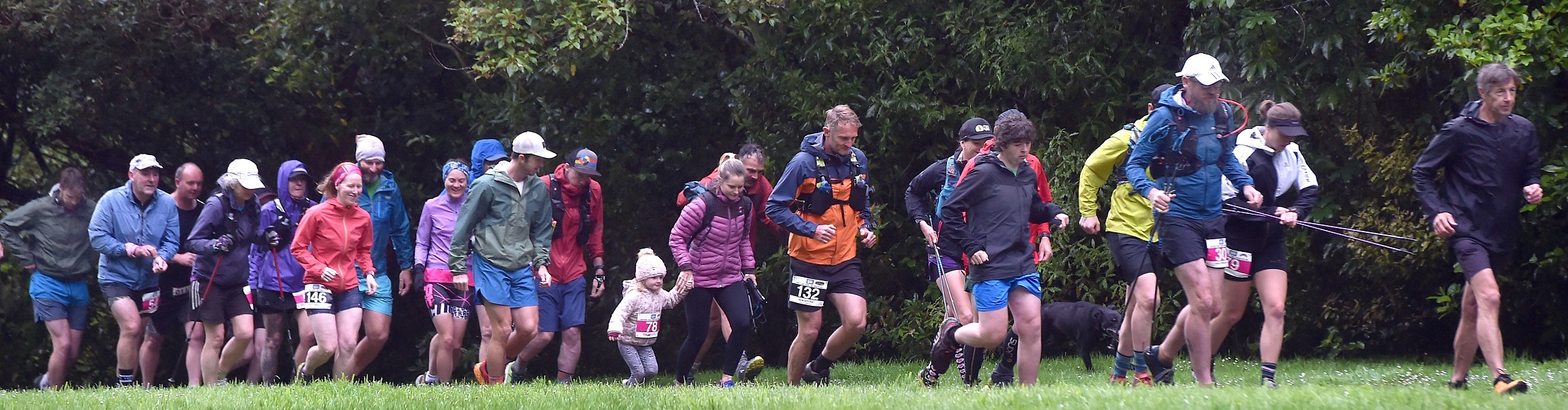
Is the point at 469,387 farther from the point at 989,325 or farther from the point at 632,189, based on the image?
the point at 632,189

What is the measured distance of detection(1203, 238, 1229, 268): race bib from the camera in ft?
23.3

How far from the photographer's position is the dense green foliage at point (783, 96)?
33.9 feet

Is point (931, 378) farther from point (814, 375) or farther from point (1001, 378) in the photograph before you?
point (814, 375)

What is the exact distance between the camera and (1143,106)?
11.5m

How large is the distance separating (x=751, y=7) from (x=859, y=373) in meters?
3.12

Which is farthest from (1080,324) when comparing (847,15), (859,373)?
(847,15)

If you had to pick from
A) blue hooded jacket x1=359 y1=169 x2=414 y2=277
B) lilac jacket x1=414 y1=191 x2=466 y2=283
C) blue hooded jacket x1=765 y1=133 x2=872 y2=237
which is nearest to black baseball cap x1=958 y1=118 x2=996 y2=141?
blue hooded jacket x1=765 y1=133 x2=872 y2=237

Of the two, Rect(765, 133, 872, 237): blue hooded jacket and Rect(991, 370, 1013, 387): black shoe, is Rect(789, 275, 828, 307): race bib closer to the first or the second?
Rect(765, 133, 872, 237): blue hooded jacket

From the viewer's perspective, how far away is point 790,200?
842cm

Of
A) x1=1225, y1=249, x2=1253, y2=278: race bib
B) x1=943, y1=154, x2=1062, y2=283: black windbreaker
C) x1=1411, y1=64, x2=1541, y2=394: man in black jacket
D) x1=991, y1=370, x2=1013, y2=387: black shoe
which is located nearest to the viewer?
x1=1411, y1=64, x2=1541, y2=394: man in black jacket

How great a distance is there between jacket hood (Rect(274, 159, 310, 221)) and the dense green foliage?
2.14 m

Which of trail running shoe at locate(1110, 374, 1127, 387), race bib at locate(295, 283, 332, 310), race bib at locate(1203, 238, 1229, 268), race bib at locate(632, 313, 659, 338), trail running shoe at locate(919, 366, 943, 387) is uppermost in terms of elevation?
race bib at locate(1203, 238, 1229, 268)

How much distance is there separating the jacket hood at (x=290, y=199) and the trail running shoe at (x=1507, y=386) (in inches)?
283

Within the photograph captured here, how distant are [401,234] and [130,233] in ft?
5.86
